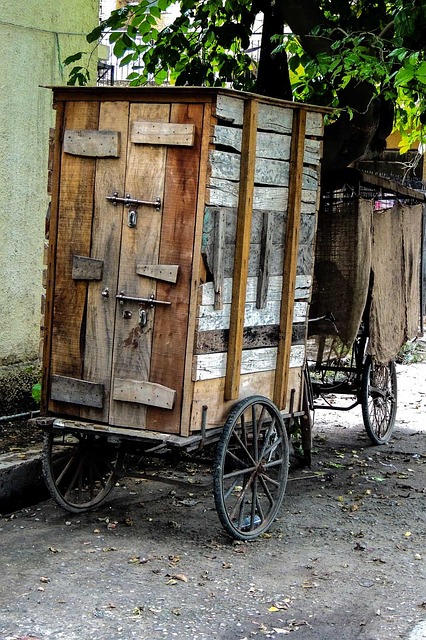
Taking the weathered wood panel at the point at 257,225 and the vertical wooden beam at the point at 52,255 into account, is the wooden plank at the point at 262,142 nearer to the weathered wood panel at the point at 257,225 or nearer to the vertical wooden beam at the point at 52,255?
the weathered wood panel at the point at 257,225

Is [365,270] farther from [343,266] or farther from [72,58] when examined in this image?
[72,58]

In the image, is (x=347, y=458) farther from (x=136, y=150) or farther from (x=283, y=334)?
(x=136, y=150)

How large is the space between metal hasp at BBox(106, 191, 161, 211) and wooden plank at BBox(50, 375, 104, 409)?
109 cm

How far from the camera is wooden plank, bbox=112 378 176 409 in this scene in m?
5.54

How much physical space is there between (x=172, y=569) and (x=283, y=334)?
1692mm

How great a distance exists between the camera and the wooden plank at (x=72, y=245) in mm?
5770

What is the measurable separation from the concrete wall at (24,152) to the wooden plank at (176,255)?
2433 millimetres

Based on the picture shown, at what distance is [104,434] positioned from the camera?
223 inches

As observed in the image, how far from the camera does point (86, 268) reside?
227 inches

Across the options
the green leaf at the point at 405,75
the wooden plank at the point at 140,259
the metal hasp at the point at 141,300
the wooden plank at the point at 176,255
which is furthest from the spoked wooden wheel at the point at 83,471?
the green leaf at the point at 405,75

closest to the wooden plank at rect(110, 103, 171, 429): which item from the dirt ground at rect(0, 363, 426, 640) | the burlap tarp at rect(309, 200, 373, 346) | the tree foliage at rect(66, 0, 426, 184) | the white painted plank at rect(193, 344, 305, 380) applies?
the white painted plank at rect(193, 344, 305, 380)

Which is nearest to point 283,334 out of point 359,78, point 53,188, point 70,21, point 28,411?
point 53,188

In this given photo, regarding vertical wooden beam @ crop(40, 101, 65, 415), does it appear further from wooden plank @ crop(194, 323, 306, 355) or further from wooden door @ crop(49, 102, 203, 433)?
wooden plank @ crop(194, 323, 306, 355)

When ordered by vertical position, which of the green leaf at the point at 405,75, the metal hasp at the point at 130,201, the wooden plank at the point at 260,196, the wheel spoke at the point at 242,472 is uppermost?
the green leaf at the point at 405,75
